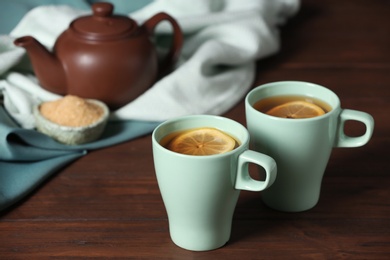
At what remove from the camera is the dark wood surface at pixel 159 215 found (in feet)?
2.08

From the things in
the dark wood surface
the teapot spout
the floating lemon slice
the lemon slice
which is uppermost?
the floating lemon slice

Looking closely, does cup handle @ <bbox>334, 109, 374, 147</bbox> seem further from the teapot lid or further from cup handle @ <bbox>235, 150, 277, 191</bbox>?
the teapot lid

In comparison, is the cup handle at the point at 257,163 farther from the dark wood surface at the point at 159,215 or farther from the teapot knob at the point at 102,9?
the teapot knob at the point at 102,9

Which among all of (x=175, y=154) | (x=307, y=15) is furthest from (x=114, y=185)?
(x=307, y=15)

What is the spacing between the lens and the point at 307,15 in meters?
1.25

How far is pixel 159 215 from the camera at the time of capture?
0.69 metres

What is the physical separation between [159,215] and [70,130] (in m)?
0.19

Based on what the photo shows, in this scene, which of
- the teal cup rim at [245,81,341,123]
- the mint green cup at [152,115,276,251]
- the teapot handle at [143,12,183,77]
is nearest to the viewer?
the mint green cup at [152,115,276,251]

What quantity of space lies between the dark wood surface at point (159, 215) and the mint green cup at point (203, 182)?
0.02 meters

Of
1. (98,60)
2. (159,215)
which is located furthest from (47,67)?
(159,215)

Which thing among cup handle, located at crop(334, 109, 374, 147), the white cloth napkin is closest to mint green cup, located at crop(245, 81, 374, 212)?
cup handle, located at crop(334, 109, 374, 147)

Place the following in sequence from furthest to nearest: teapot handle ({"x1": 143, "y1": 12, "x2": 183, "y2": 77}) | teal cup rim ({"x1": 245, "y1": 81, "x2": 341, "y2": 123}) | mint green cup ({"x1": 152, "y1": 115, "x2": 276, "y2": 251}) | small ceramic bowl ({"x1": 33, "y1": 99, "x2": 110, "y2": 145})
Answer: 1. teapot handle ({"x1": 143, "y1": 12, "x2": 183, "y2": 77})
2. small ceramic bowl ({"x1": 33, "y1": 99, "x2": 110, "y2": 145})
3. teal cup rim ({"x1": 245, "y1": 81, "x2": 341, "y2": 123})
4. mint green cup ({"x1": 152, "y1": 115, "x2": 276, "y2": 251})

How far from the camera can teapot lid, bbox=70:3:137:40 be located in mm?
885

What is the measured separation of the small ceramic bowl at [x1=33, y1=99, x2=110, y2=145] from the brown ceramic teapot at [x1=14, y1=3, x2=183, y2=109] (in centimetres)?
7
